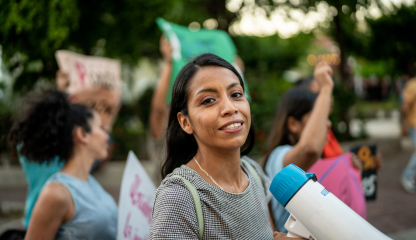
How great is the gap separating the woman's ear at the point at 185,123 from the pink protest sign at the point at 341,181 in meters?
0.92

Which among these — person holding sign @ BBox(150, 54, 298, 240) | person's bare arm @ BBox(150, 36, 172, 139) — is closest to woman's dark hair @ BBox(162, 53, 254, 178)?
person holding sign @ BBox(150, 54, 298, 240)

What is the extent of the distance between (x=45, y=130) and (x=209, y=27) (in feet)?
22.8

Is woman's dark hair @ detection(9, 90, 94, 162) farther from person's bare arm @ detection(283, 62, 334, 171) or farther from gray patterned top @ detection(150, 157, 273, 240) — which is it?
person's bare arm @ detection(283, 62, 334, 171)

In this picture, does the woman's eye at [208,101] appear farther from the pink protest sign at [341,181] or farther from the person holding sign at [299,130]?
the pink protest sign at [341,181]

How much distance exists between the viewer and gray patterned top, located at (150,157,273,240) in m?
1.13

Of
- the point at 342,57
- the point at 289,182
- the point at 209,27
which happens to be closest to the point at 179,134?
the point at 289,182

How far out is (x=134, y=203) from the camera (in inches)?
77.6

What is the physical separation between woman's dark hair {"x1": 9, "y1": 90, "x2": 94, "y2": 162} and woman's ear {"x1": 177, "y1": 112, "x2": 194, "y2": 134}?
1.03 metres

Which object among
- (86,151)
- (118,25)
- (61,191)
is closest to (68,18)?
(118,25)

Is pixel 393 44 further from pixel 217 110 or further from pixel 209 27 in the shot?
pixel 217 110

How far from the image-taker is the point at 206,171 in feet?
4.51

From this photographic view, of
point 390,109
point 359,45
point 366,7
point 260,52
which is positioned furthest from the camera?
point 390,109

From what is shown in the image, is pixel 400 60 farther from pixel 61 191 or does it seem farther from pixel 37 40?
pixel 61 191

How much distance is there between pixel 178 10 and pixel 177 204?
7.20 m
